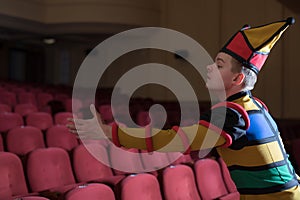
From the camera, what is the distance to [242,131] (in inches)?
27.0

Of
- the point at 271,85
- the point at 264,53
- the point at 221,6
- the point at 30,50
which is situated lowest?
the point at 264,53

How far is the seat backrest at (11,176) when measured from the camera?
1.28m

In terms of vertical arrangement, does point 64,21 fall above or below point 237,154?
above

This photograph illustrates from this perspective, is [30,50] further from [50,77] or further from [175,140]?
[175,140]

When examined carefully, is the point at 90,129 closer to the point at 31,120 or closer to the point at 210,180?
the point at 210,180

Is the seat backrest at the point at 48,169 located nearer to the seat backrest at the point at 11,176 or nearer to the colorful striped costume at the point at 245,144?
the seat backrest at the point at 11,176

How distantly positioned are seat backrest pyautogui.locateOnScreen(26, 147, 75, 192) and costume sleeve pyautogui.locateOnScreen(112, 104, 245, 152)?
32.0 inches

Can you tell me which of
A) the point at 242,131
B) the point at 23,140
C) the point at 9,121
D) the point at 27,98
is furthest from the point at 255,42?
the point at 27,98

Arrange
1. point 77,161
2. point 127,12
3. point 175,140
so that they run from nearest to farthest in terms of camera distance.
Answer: point 175,140
point 77,161
point 127,12

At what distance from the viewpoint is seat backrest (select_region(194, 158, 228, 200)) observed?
4.96 ft

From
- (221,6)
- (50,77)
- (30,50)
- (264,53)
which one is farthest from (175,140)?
(30,50)

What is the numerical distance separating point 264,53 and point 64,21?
205 inches

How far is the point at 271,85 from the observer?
455cm

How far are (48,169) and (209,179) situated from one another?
2.06ft
